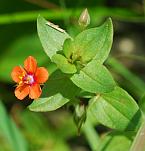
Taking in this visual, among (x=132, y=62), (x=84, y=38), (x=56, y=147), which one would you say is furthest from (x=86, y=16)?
(x=132, y=62)

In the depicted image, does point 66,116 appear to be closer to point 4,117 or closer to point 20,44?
point 20,44

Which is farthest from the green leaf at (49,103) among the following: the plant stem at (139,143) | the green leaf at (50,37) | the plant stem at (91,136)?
the plant stem at (91,136)

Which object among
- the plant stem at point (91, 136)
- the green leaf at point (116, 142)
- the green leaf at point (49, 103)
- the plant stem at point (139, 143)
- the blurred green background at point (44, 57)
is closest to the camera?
the plant stem at point (139, 143)

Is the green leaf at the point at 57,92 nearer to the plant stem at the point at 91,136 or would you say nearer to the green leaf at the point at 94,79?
the green leaf at the point at 94,79

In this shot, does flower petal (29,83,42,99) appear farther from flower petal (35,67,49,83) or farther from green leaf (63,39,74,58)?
green leaf (63,39,74,58)

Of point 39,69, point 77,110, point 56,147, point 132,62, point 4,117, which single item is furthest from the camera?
point 132,62

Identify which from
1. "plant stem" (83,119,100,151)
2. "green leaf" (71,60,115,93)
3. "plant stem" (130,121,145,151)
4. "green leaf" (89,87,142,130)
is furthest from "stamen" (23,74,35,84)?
"plant stem" (83,119,100,151)

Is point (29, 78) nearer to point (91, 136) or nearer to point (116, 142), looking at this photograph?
point (116, 142)
